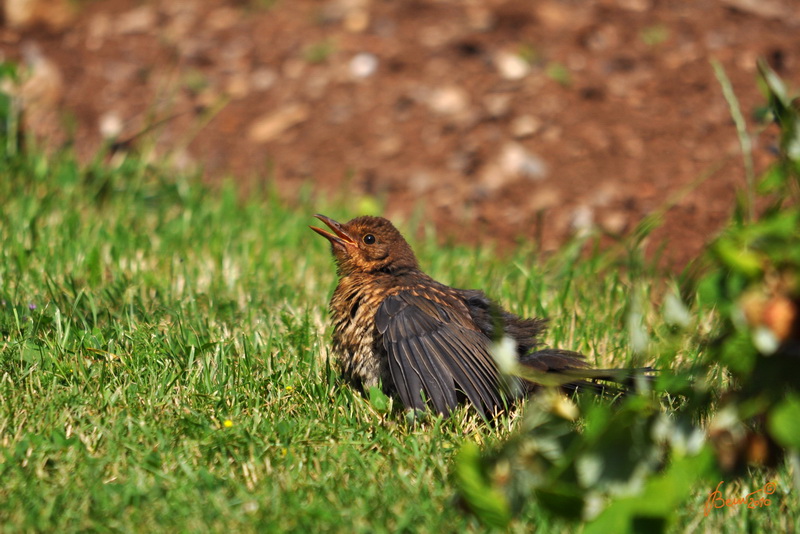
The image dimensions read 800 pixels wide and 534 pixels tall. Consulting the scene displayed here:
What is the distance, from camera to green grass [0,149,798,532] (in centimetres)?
277

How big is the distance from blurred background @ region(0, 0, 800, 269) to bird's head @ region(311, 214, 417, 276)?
197 cm

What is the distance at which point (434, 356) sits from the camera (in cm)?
388

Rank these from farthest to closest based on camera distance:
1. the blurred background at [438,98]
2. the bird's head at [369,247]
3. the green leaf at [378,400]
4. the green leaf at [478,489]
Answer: the blurred background at [438,98]
the bird's head at [369,247]
the green leaf at [378,400]
the green leaf at [478,489]

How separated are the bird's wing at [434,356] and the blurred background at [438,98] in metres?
2.45


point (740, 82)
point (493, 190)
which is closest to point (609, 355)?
point (493, 190)

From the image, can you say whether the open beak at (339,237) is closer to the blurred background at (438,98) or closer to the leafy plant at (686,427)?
the blurred background at (438,98)

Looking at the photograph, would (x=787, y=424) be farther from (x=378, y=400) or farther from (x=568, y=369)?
(x=378, y=400)

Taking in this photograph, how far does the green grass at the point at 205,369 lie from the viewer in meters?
2.77

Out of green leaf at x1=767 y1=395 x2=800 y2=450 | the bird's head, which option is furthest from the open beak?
green leaf at x1=767 y1=395 x2=800 y2=450

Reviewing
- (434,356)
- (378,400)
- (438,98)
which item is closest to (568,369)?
(434,356)

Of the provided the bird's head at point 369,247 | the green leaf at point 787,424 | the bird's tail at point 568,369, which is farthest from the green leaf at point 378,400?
the green leaf at point 787,424

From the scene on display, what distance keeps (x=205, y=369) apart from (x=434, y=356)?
99cm

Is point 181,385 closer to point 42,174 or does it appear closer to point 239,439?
point 239,439

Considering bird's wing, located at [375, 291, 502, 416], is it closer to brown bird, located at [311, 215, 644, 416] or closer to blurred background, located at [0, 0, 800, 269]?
brown bird, located at [311, 215, 644, 416]
